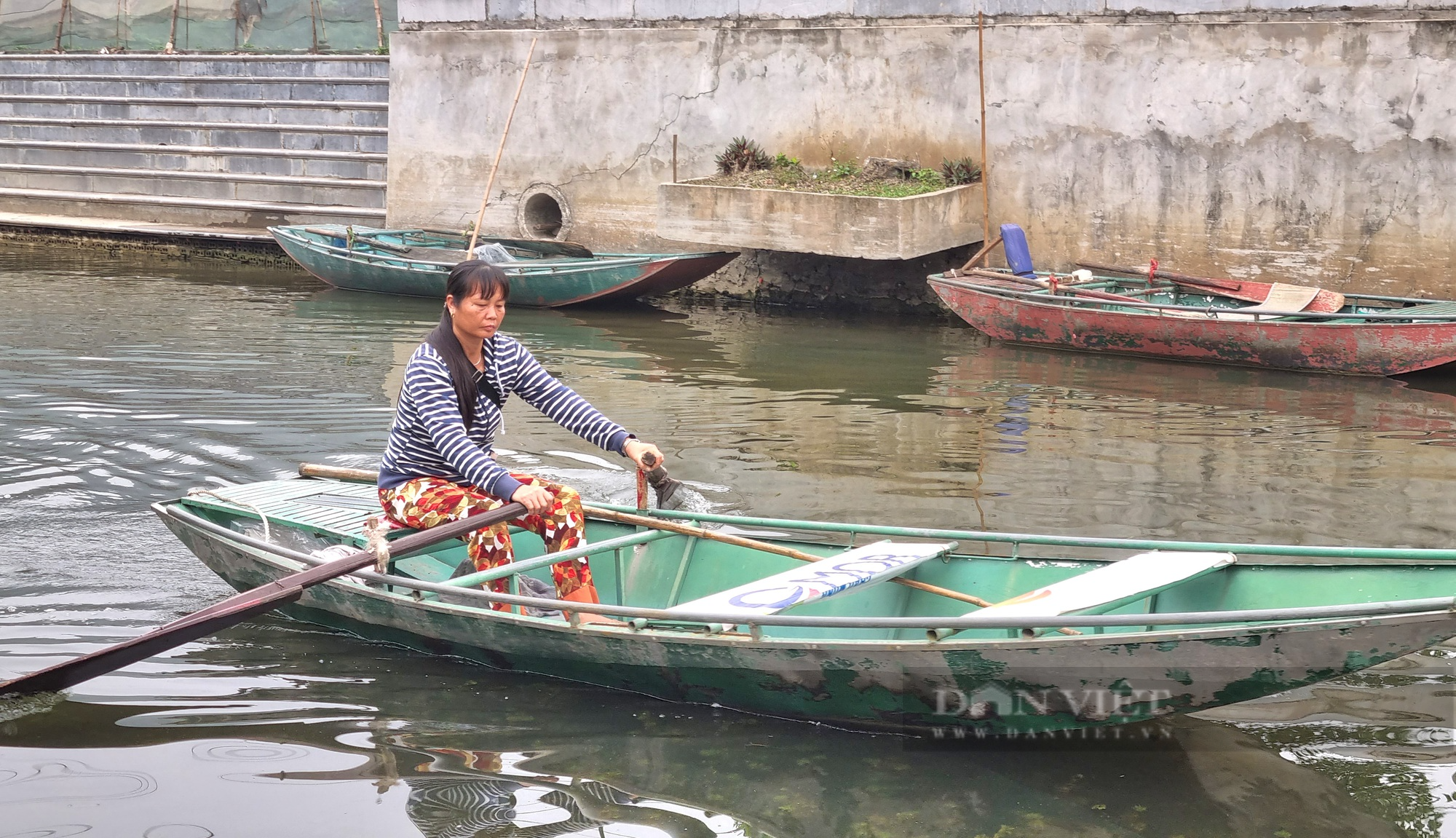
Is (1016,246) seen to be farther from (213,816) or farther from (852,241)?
(213,816)

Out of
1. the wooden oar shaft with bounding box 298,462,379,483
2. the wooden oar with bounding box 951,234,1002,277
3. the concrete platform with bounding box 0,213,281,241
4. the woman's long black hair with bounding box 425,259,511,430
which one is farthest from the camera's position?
the concrete platform with bounding box 0,213,281,241

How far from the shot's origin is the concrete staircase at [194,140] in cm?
1741

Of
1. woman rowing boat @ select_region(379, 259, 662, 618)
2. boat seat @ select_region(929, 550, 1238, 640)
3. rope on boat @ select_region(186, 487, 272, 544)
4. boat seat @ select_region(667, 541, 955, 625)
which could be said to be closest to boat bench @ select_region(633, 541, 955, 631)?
boat seat @ select_region(667, 541, 955, 625)

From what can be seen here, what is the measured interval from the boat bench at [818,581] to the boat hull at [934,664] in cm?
12

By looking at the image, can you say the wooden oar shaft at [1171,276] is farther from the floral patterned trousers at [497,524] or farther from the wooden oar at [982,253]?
the floral patterned trousers at [497,524]

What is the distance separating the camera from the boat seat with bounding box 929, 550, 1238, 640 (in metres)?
4.00

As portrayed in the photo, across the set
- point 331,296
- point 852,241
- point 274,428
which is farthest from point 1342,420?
point 331,296

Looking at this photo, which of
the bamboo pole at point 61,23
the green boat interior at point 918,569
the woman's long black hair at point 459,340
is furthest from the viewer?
the bamboo pole at point 61,23

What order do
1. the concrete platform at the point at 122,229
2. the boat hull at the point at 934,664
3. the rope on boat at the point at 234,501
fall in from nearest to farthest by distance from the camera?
the boat hull at the point at 934,664, the rope on boat at the point at 234,501, the concrete platform at the point at 122,229

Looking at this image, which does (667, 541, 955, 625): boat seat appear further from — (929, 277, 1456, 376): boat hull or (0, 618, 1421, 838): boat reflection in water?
(929, 277, 1456, 376): boat hull

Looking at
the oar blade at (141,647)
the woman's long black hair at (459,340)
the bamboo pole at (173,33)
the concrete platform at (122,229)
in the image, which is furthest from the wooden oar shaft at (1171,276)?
the bamboo pole at (173,33)

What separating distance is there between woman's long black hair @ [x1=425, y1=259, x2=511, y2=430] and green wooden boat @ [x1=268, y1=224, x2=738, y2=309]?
853 centimetres

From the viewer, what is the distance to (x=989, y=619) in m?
3.84

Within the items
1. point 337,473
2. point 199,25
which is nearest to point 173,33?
point 199,25
